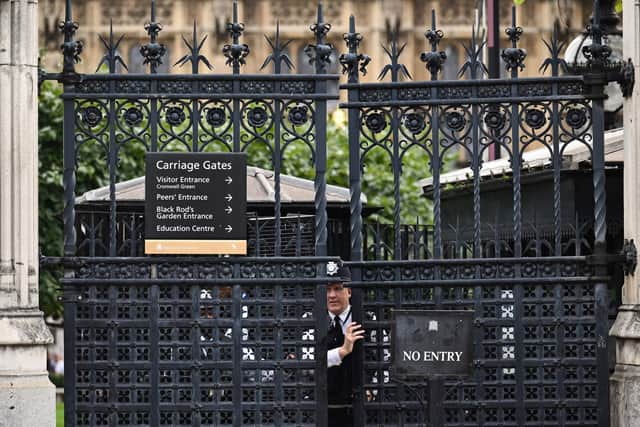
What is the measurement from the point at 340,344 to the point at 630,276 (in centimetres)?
237

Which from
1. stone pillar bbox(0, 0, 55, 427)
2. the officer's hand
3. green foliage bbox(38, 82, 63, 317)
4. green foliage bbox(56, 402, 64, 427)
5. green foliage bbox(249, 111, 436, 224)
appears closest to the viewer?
stone pillar bbox(0, 0, 55, 427)

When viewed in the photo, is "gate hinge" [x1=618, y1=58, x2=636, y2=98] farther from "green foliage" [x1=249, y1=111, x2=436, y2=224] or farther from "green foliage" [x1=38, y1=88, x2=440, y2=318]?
"green foliage" [x1=249, y1=111, x2=436, y2=224]

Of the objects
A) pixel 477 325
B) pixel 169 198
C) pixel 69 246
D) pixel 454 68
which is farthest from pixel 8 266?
pixel 454 68

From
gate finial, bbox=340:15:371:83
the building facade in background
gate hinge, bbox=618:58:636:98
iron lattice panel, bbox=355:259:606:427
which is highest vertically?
the building facade in background

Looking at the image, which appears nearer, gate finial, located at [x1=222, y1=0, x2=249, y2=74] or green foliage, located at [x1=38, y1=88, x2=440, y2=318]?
gate finial, located at [x1=222, y1=0, x2=249, y2=74]

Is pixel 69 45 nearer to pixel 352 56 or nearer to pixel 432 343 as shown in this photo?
pixel 352 56

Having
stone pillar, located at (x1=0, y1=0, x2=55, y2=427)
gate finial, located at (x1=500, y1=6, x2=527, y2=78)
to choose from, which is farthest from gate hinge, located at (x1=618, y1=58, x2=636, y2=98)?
stone pillar, located at (x1=0, y1=0, x2=55, y2=427)

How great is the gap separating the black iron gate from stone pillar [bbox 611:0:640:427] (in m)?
0.18

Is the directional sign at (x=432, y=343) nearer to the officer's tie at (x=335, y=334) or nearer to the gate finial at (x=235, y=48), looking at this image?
the officer's tie at (x=335, y=334)

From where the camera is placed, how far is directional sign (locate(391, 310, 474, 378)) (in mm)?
12102

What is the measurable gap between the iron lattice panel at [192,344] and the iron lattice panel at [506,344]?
1.82 ft

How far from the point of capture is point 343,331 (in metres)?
12.9

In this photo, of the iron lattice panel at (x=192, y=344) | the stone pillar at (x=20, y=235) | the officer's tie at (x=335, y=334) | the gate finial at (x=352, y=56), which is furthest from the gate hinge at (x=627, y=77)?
the stone pillar at (x=20, y=235)

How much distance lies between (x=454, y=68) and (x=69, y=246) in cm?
3905
